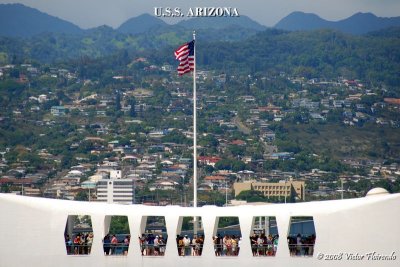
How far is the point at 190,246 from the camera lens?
4916cm

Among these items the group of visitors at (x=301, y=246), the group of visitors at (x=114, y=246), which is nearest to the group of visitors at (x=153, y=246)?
the group of visitors at (x=114, y=246)

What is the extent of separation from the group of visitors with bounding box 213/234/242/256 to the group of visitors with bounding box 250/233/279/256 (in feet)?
1.57

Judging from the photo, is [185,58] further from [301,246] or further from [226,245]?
[301,246]

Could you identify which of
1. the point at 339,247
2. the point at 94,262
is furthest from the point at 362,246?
the point at 94,262

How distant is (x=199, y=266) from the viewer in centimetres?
4888

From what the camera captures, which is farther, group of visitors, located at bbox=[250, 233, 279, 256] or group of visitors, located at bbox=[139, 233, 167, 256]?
group of visitors, located at bbox=[139, 233, 167, 256]

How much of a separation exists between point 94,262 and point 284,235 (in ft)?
20.6

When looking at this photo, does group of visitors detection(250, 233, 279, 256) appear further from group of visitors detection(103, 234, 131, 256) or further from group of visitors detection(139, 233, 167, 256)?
Result: group of visitors detection(103, 234, 131, 256)

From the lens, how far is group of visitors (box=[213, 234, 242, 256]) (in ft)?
160

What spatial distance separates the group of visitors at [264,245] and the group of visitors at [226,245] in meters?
0.48

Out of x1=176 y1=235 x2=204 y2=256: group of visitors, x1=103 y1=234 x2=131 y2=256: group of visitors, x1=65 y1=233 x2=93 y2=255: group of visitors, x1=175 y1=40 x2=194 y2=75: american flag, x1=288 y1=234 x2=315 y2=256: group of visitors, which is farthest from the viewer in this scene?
x1=175 y1=40 x2=194 y2=75: american flag

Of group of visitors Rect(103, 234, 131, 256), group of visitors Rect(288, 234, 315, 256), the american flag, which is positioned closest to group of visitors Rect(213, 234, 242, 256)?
group of visitors Rect(288, 234, 315, 256)

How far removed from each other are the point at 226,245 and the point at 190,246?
1.17 metres

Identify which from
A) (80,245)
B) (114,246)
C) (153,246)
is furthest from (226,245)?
(80,245)
